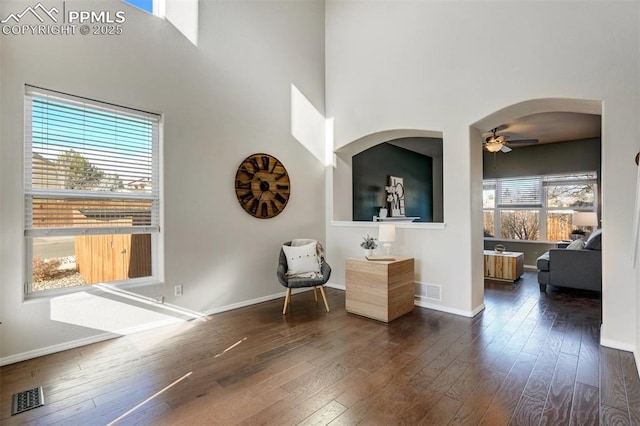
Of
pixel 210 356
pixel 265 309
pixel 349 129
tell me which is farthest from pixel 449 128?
pixel 210 356

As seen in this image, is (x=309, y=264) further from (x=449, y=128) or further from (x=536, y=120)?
(x=536, y=120)

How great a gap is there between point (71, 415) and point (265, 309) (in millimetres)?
2242

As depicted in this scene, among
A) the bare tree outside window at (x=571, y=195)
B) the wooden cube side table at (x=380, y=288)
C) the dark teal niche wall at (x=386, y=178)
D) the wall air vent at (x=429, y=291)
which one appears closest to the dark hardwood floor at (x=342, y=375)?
the wooden cube side table at (x=380, y=288)

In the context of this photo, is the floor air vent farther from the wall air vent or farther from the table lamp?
the wall air vent

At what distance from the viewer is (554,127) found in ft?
18.8

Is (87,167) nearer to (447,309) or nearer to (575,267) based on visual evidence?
(447,309)

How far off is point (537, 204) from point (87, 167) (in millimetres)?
8301

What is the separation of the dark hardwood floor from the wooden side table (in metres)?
2.03

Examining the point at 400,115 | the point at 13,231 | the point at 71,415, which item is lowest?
the point at 71,415

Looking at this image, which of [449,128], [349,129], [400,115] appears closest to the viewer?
[449,128]

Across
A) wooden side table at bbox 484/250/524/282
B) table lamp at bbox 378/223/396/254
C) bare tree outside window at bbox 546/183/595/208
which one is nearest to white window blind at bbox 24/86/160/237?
table lamp at bbox 378/223/396/254

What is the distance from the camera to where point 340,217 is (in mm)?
5277

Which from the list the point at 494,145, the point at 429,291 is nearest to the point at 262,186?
the point at 429,291

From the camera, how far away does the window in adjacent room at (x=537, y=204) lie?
6.67 meters
